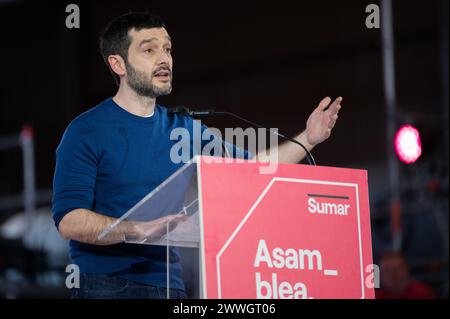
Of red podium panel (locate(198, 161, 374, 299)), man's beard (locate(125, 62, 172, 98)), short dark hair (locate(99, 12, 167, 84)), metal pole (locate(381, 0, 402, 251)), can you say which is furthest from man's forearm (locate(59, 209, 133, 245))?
metal pole (locate(381, 0, 402, 251))

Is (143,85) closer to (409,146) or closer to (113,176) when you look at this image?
(113,176)

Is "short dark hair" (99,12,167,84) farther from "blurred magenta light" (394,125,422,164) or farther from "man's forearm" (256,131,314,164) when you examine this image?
"blurred magenta light" (394,125,422,164)

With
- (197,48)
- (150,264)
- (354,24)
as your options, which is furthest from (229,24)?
(150,264)

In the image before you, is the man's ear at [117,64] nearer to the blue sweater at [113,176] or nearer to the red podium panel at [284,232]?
the blue sweater at [113,176]

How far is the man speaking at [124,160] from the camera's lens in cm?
238

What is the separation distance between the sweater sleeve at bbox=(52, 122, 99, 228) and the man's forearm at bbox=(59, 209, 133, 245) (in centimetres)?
3

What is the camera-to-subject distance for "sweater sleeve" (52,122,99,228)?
2367mm

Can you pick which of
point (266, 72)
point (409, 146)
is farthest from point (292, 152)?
point (266, 72)

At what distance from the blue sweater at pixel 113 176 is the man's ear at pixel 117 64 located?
0.50 ft

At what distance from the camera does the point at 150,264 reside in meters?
2.43

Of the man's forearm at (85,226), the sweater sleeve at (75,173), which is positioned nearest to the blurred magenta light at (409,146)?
the sweater sleeve at (75,173)

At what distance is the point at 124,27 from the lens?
269 centimetres
